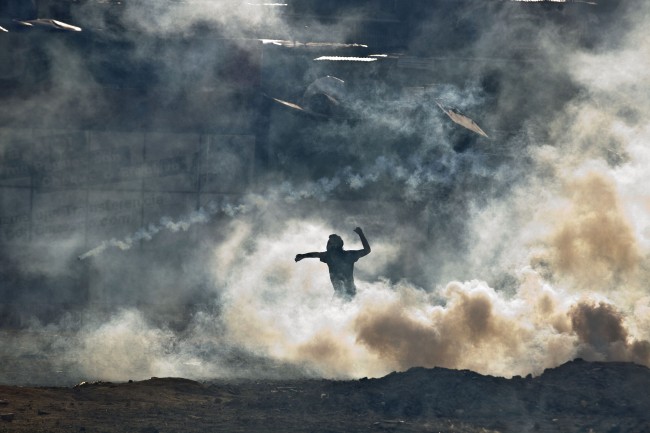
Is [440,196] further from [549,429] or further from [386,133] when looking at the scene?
[549,429]

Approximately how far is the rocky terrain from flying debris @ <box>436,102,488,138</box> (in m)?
8.40

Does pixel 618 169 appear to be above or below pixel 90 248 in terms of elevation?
above

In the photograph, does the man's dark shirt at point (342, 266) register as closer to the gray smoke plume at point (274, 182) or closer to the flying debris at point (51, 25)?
the gray smoke plume at point (274, 182)

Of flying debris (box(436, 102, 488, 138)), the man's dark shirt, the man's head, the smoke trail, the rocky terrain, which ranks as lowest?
the rocky terrain

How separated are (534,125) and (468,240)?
3.00 metres

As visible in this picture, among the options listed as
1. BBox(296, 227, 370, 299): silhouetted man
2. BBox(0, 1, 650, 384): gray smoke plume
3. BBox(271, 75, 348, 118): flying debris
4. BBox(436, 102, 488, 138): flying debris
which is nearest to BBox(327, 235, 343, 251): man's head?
BBox(296, 227, 370, 299): silhouetted man

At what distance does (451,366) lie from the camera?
47.6 feet

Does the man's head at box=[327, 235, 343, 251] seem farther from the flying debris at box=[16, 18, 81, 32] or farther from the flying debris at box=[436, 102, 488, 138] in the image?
the flying debris at box=[16, 18, 81, 32]

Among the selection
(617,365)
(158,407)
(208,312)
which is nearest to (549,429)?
(617,365)

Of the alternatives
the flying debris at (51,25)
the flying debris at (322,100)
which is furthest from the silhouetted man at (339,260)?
the flying debris at (51,25)

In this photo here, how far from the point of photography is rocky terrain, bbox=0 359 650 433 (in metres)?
11.1

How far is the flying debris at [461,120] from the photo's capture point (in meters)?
20.6

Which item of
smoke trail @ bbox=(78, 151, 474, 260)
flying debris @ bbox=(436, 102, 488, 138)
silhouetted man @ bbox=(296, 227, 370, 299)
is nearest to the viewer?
silhouetted man @ bbox=(296, 227, 370, 299)

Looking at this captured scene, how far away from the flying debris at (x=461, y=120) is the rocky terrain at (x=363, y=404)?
27.6 ft
